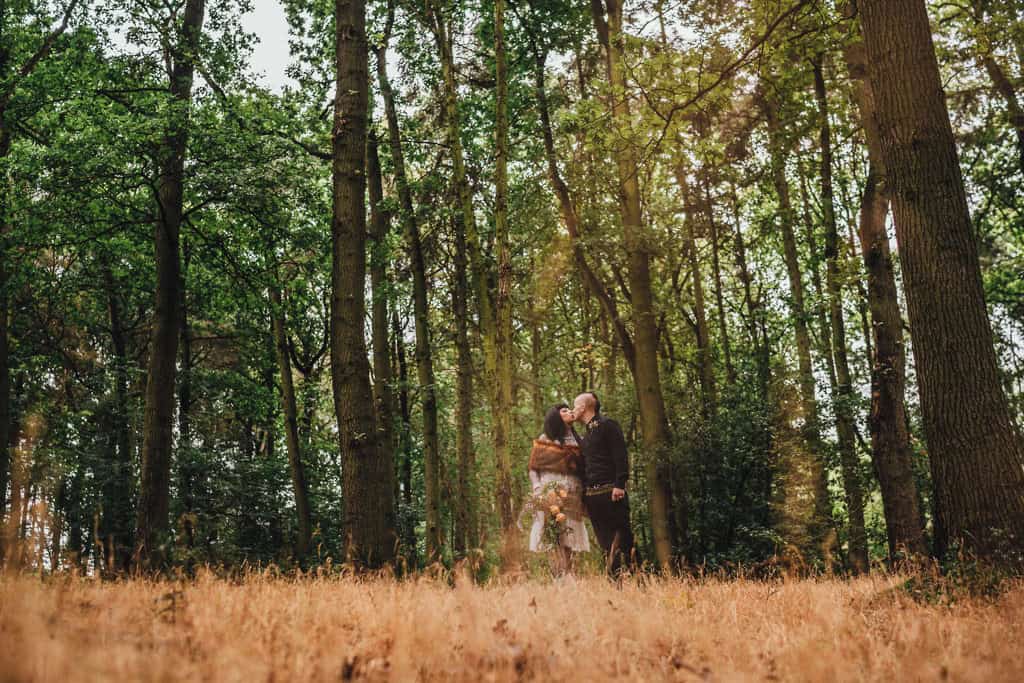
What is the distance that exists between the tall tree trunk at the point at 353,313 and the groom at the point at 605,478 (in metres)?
2.58

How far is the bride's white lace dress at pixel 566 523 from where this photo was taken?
875 cm

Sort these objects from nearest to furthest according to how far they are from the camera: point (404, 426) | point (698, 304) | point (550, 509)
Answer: point (550, 509)
point (698, 304)
point (404, 426)

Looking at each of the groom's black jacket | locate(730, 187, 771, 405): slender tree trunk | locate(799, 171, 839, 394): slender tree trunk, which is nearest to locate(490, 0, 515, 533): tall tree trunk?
the groom's black jacket

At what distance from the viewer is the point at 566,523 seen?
882 cm

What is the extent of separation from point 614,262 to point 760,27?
699 cm

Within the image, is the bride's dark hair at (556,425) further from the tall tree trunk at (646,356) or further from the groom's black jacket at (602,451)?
the tall tree trunk at (646,356)

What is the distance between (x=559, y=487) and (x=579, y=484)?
40cm

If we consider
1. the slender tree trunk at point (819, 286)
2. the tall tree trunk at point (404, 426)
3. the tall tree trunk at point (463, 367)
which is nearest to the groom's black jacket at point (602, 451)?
the tall tree trunk at point (463, 367)

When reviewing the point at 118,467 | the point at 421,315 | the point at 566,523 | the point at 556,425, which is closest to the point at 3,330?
the point at 118,467

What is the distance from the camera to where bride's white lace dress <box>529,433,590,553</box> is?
8.75 meters

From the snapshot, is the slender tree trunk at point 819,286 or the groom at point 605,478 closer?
the groom at point 605,478

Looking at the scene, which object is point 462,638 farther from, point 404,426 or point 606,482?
point 404,426

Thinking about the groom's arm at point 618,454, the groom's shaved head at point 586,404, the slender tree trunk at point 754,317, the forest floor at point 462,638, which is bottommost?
the forest floor at point 462,638

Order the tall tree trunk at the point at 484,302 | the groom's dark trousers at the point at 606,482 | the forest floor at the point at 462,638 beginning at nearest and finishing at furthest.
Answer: the forest floor at the point at 462,638 → the groom's dark trousers at the point at 606,482 → the tall tree trunk at the point at 484,302
